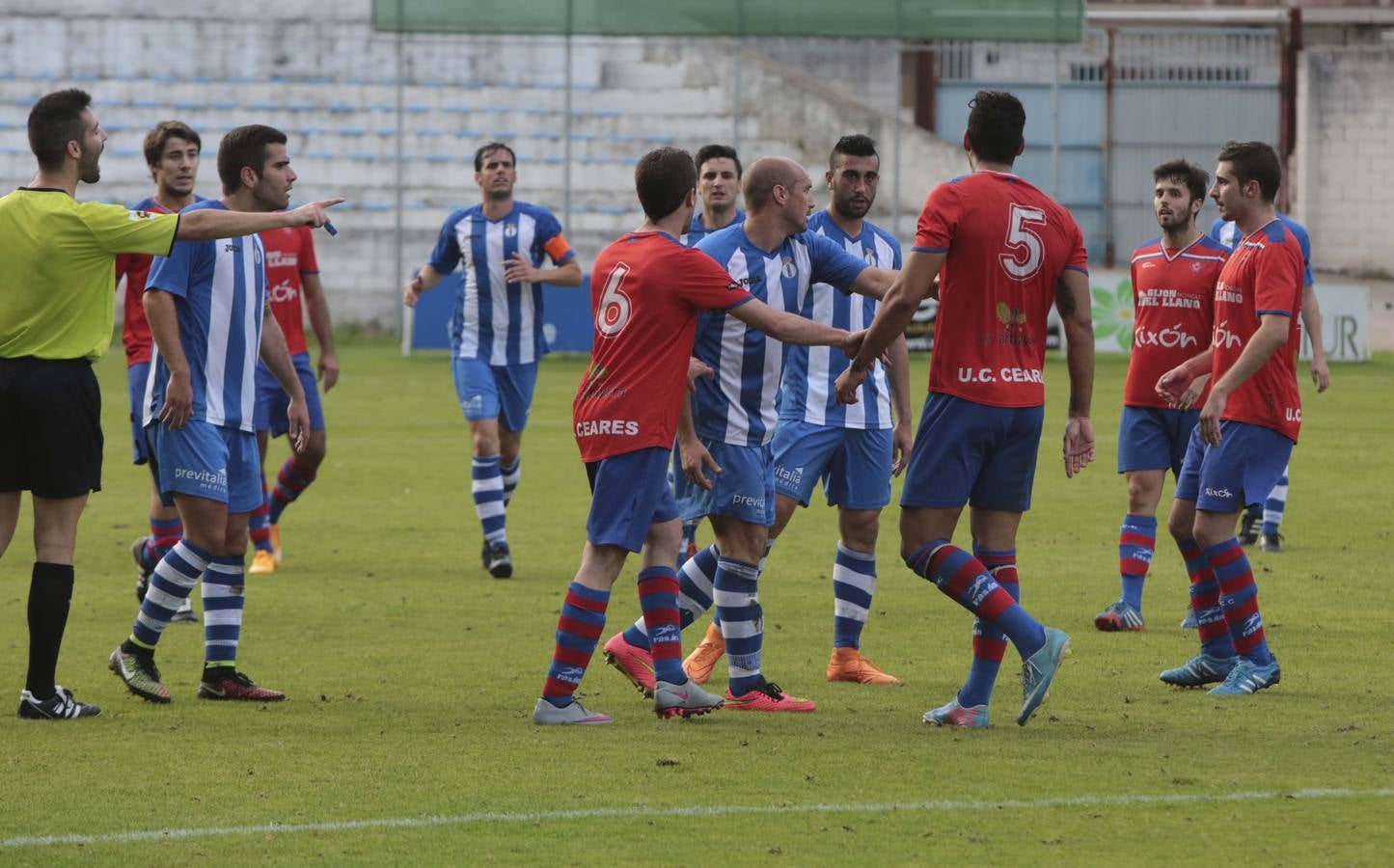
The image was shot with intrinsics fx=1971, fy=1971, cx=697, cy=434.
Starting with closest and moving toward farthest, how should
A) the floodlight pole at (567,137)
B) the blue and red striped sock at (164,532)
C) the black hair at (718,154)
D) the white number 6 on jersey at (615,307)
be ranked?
1. the white number 6 on jersey at (615,307)
2. the black hair at (718,154)
3. the blue and red striped sock at (164,532)
4. the floodlight pole at (567,137)

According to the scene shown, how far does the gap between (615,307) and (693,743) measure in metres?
1.44

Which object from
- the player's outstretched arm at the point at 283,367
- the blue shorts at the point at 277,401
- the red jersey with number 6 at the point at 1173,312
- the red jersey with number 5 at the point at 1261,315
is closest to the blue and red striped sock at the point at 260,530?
the blue shorts at the point at 277,401

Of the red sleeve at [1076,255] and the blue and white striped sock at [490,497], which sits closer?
the red sleeve at [1076,255]

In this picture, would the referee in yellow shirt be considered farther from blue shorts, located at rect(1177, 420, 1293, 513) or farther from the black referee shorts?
blue shorts, located at rect(1177, 420, 1293, 513)

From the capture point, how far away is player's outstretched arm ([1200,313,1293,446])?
276 inches

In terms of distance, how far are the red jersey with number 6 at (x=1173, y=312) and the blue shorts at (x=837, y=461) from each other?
1.76 m

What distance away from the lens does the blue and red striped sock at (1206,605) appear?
24.4 feet

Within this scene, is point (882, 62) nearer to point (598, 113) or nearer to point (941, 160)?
point (941, 160)

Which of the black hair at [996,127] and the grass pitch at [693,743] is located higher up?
the black hair at [996,127]

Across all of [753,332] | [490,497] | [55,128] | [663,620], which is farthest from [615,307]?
[490,497]

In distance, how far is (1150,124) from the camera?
35.3m

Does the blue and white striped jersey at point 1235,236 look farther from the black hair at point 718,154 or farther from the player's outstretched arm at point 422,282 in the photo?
the player's outstretched arm at point 422,282

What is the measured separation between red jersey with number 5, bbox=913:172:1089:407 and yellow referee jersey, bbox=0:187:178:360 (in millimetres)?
2556

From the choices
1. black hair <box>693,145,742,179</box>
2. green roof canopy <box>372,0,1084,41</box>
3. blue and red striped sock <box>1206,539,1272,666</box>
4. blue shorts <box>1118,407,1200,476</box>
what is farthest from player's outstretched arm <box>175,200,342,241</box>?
green roof canopy <box>372,0,1084,41</box>
